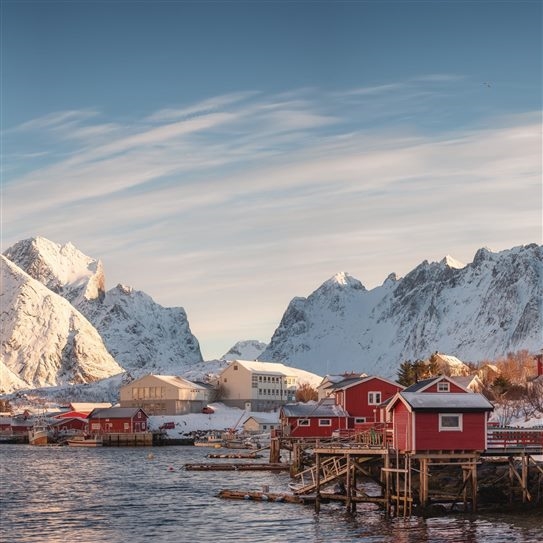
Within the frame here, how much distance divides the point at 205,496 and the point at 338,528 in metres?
18.7

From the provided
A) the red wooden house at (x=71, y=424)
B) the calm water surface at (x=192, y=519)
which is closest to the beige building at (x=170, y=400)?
the red wooden house at (x=71, y=424)

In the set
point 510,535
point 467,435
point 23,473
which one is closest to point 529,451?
point 467,435

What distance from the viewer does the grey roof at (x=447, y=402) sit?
63681mm

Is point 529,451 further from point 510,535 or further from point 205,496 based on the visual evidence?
point 205,496

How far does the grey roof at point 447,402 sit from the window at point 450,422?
1.36 feet

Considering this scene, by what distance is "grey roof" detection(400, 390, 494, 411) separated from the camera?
63.7 m

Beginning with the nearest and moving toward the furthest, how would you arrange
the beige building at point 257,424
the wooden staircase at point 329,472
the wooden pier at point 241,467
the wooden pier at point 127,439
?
the wooden staircase at point 329,472
the wooden pier at point 241,467
the wooden pier at point 127,439
the beige building at point 257,424

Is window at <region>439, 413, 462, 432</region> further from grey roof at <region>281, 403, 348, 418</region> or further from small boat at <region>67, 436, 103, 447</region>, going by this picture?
small boat at <region>67, 436, 103, 447</region>

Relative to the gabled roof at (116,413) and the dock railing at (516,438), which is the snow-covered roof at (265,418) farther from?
the dock railing at (516,438)

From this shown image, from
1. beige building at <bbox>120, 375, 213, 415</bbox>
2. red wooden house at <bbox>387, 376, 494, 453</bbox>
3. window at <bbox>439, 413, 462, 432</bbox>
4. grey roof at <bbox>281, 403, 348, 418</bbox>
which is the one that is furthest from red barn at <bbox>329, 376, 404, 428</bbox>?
beige building at <bbox>120, 375, 213, 415</bbox>

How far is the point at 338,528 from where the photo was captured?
5962 centimetres

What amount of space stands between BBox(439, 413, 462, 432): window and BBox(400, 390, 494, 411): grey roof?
0.41m

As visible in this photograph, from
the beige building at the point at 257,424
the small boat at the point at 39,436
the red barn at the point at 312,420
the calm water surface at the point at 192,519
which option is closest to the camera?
the calm water surface at the point at 192,519

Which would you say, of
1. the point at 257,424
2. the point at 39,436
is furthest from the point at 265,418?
the point at 39,436
